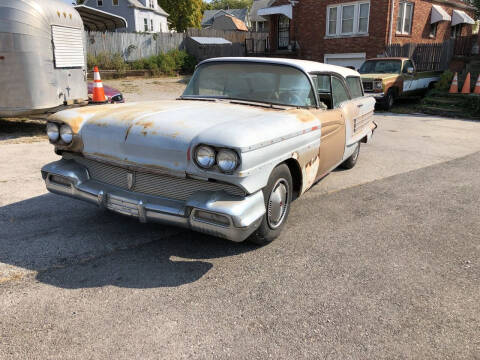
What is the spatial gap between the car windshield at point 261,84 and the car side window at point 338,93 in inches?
23.2

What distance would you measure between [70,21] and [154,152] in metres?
6.84

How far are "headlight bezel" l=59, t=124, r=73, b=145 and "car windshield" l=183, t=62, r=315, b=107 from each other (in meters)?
1.52

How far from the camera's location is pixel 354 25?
20922mm

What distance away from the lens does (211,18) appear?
205 ft

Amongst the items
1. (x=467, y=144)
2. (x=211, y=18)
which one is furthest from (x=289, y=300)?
(x=211, y=18)

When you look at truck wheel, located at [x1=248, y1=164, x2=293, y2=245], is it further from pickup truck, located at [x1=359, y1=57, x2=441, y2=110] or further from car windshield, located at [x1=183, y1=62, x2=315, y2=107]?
pickup truck, located at [x1=359, y1=57, x2=441, y2=110]

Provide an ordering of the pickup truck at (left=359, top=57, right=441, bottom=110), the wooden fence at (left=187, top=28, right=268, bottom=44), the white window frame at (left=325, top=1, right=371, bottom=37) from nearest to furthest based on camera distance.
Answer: the pickup truck at (left=359, top=57, right=441, bottom=110) < the white window frame at (left=325, top=1, right=371, bottom=37) < the wooden fence at (left=187, top=28, right=268, bottom=44)

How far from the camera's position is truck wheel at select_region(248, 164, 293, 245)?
3.31 m

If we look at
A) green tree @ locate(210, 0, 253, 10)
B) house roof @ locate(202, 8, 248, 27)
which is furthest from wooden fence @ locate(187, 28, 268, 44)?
green tree @ locate(210, 0, 253, 10)

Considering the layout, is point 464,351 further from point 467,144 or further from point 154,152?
point 467,144

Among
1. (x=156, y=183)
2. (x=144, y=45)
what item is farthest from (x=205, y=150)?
(x=144, y=45)

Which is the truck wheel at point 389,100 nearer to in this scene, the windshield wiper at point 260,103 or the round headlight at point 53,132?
the windshield wiper at point 260,103

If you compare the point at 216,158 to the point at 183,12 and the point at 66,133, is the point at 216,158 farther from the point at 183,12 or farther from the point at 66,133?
the point at 183,12

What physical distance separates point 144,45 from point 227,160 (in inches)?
932
